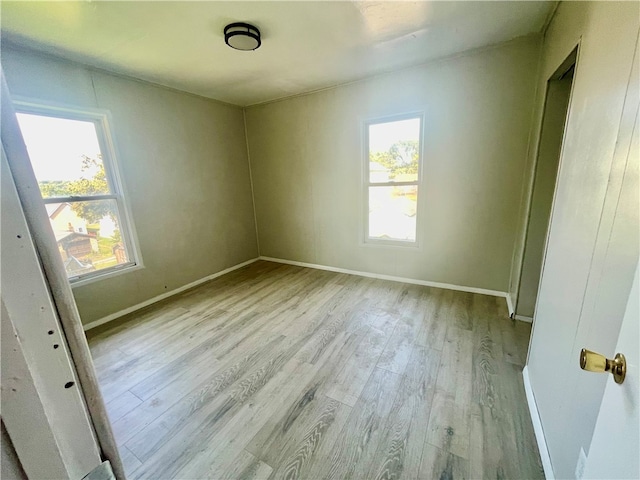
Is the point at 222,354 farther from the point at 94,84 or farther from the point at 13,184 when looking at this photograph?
the point at 94,84

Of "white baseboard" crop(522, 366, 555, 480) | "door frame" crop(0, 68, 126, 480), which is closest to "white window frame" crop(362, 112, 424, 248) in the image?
"white baseboard" crop(522, 366, 555, 480)

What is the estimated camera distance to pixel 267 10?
1796mm

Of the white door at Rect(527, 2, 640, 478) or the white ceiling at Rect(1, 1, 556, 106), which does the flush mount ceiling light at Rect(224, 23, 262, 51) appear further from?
the white door at Rect(527, 2, 640, 478)

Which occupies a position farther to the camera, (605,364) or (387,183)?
(387,183)

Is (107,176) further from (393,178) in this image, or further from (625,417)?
(625,417)

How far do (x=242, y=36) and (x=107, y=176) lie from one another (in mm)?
2017

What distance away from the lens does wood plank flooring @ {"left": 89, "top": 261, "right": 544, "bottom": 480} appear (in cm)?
132

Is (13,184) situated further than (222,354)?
No

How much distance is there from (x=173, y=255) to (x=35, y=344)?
329 centimetres

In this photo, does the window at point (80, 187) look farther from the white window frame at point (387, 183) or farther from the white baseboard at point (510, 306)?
the white baseboard at point (510, 306)

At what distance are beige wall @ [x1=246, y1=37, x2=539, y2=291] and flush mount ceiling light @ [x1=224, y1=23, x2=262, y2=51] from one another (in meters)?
1.50

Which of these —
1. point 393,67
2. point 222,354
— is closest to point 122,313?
point 222,354

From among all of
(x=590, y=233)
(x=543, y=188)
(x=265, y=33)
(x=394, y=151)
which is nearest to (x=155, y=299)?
(x=265, y=33)

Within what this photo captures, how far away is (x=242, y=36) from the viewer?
198 centimetres
